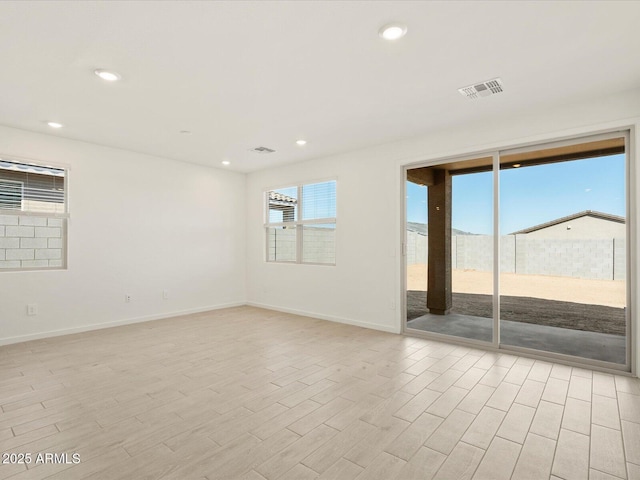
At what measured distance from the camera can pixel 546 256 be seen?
3699 mm

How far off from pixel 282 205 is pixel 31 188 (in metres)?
3.63

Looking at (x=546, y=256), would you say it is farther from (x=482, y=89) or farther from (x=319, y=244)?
→ (x=319, y=244)

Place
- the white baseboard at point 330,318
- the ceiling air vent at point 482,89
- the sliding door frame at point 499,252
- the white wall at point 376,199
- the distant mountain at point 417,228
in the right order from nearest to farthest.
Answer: the ceiling air vent at point 482,89 < the sliding door frame at point 499,252 < the white wall at point 376,199 < the distant mountain at point 417,228 < the white baseboard at point 330,318

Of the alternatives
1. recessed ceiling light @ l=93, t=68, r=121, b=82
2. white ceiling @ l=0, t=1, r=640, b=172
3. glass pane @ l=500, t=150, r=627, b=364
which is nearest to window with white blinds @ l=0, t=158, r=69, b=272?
white ceiling @ l=0, t=1, r=640, b=172

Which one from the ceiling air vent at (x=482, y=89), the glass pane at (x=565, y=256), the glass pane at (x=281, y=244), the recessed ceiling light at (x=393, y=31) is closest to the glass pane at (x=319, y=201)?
the glass pane at (x=281, y=244)

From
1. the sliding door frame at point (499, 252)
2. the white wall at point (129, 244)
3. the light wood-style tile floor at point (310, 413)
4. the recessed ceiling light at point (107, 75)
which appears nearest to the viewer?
the light wood-style tile floor at point (310, 413)

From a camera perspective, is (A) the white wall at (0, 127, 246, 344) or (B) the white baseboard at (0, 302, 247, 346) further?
(A) the white wall at (0, 127, 246, 344)

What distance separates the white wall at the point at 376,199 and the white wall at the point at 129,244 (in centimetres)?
102

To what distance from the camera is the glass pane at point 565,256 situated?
3354 mm

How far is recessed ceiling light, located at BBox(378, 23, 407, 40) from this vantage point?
7.26 feet

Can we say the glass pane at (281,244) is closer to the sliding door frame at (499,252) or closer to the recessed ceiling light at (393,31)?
the sliding door frame at (499,252)

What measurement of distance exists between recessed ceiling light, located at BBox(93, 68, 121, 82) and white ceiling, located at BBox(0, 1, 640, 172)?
0.21 feet

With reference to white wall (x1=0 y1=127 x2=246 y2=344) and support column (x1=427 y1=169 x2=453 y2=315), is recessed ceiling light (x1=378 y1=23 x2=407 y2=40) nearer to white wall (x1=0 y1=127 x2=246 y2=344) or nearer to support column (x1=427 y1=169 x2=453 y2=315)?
support column (x1=427 y1=169 x2=453 y2=315)

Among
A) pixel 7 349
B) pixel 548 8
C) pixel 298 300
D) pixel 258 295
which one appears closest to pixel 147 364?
pixel 7 349
